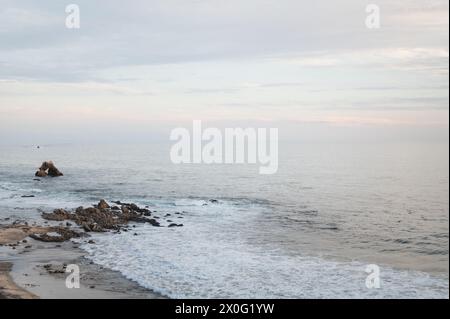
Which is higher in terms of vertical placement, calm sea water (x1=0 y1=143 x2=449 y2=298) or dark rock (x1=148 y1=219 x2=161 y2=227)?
dark rock (x1=148 y1=219 x2=161 y2=227)

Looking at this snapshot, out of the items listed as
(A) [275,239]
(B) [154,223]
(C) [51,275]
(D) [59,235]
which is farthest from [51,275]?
(A) [275,239]

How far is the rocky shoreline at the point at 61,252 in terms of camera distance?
1908cm

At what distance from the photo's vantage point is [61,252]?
25.8m

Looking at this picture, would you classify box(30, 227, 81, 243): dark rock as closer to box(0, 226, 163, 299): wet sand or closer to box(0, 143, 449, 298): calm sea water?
box(0, 226, 163, 299): wet sand

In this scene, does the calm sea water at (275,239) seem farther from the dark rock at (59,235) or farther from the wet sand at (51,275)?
the dark rock at (59,235)

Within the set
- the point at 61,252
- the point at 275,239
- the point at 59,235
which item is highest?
the point at 59,235

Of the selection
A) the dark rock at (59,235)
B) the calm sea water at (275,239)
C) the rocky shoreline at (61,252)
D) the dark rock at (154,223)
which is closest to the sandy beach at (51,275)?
the rocky shoreline at (61,252)

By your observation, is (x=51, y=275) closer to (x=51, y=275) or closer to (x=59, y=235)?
(x=51, y=275)

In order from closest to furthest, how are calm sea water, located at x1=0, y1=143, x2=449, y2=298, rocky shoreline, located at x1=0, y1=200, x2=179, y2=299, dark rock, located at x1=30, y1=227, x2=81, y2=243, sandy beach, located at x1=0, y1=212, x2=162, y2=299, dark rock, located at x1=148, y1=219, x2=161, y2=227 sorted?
1. sandy beach, located at x1=0, y1=212, x2=162, y2=299
2. rocky shoreline, located at x1=0, y1=200, x2=179, y2=299
3. calm sea water, located at x1=0, y1=143, x2=449, y2=298
4. dark rock, located at x1=30, y1=227, x2=81, y2=243
5. dark rock, located at x1=148, y1=219, x2=161, y2=227

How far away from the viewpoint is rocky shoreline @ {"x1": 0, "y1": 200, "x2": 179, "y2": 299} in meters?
19.1

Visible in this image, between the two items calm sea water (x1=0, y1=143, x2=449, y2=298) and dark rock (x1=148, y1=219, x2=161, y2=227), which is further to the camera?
dark rock (x1=148, y1=219, x2=161, y2=227)

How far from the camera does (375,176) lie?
79.7 metres

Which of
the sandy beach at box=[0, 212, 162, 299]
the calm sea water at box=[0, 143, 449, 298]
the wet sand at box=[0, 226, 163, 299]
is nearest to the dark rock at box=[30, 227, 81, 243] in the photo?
the sandy beach at box=[0, 212, 162, 299]
